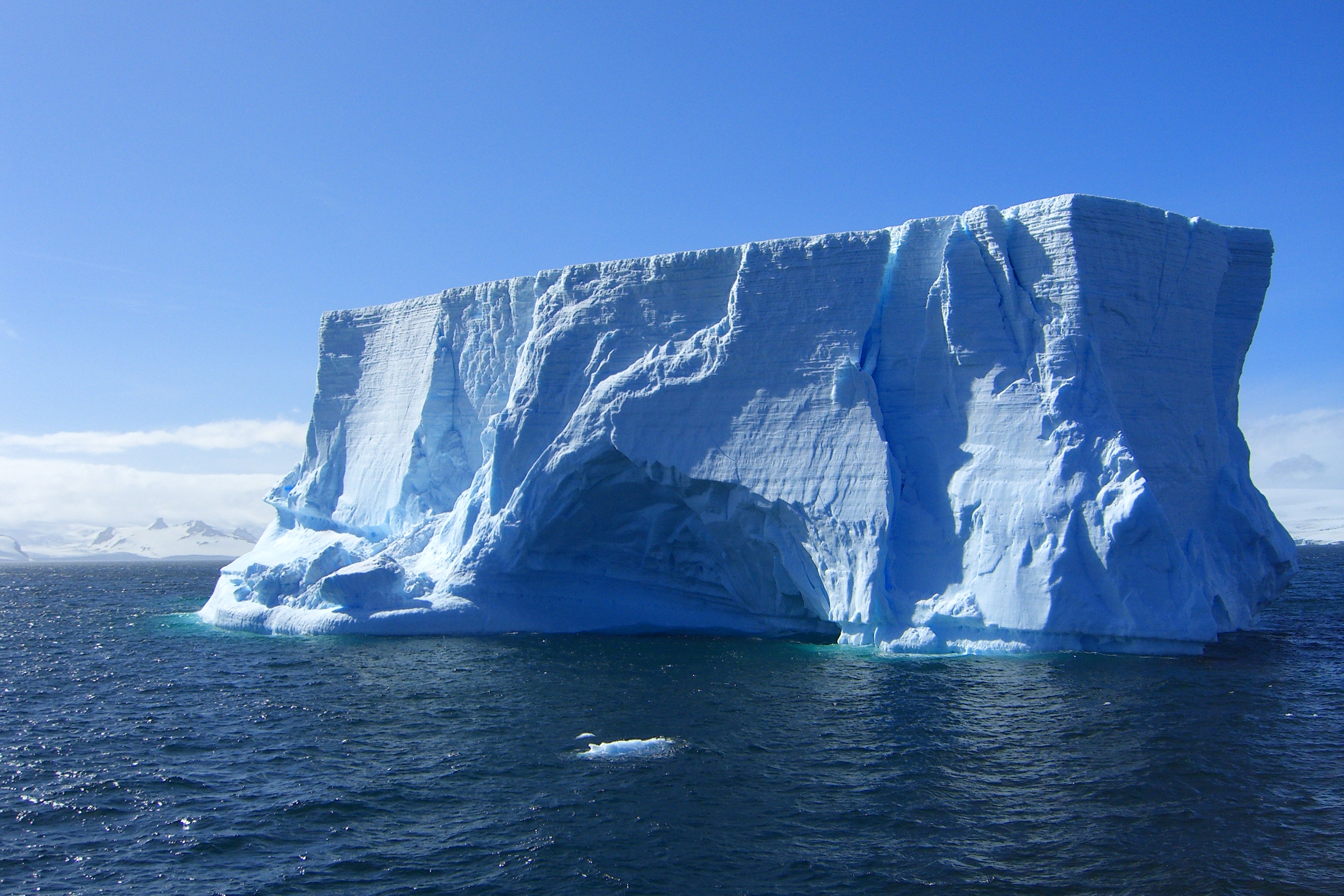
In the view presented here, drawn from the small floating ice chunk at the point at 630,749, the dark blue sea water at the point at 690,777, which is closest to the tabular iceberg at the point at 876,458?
the dark blue sea water at the point at 690,777

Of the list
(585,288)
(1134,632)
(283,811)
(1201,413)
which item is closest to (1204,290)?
(1201,413)

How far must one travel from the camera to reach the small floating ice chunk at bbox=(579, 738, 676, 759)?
11.4 m

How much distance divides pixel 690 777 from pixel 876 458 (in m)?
9.38

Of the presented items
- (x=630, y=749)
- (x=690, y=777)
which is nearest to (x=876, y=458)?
(x=630, y=749)

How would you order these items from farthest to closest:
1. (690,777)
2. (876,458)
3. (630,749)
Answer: (876,458), (630,749), (690,777)

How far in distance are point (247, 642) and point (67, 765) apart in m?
9.78

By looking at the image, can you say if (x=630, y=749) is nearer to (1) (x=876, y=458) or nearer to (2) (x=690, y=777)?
(2) (x=690, y=777)

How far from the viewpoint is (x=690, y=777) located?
10.7m

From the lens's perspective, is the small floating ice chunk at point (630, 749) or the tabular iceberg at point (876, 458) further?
the tabular iceberg at point (876, 458)

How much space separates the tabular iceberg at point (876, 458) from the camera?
55.4ft

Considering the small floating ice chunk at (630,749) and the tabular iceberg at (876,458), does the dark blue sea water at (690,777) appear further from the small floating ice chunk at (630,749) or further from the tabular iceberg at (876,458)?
the tabular iceberg at (876,458)

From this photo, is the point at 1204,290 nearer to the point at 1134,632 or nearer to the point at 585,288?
the point at 1134,632

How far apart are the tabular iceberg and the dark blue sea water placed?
A: 1.87 metres

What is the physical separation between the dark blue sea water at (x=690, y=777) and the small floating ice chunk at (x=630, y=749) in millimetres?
191
